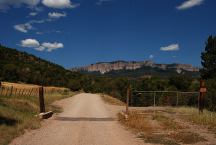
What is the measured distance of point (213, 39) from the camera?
92125 mm

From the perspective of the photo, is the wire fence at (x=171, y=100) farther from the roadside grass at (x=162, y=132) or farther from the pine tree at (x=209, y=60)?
the pine tree at (x=209, y=60)

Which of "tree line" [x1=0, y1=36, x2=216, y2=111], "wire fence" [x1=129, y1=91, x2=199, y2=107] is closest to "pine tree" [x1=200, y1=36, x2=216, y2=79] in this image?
"tree line" [x1=0, y1=36, x2=216, y2=111]

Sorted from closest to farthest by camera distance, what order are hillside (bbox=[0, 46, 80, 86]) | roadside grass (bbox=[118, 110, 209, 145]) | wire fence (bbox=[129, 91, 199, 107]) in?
roadside grass (bbox=[118, 110, 209, 145]) < wire fence (bbox=[129, 91, 199, 107]) < hillside (bbox=[0, 46, 80, 86])

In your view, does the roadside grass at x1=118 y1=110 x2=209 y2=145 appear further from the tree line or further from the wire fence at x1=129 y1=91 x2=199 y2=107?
the tree line

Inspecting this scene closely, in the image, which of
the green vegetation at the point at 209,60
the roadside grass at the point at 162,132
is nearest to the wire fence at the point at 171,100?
the roadside grass at the point at 162,132

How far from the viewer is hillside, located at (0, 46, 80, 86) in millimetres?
121419

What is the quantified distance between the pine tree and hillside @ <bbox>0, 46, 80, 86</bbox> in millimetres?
56917

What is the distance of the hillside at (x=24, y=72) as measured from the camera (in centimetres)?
12142

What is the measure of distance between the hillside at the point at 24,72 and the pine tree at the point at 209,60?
5692 cm

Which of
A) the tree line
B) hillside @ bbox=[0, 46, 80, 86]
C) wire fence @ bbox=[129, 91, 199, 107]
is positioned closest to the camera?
wire fence @ bbox=[129, 91, 199, 107]

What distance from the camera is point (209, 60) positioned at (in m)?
89.1

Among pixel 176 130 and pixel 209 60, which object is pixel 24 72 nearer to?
pixel 209 60

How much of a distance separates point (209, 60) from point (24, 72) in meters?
65.1

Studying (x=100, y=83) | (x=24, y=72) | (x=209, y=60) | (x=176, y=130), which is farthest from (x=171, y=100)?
(x=100, y=83)
